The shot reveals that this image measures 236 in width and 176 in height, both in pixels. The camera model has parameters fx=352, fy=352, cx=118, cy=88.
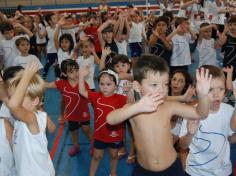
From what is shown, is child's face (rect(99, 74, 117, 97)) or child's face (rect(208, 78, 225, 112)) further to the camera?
child's face (rect(99, 74, 117, 97))

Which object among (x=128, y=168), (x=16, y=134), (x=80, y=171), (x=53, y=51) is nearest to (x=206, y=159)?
(x=16, y=134)

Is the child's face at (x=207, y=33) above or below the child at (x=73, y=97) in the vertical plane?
above

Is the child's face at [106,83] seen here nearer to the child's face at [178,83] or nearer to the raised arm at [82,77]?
the raised arm at [82,77]

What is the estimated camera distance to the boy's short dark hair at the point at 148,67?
2264 mm

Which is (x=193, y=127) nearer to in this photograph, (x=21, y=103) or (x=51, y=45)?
(x=21, y=103)

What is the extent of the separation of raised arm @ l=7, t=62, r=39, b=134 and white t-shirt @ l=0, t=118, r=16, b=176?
0.33 m

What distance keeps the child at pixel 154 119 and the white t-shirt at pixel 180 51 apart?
375 centimetres

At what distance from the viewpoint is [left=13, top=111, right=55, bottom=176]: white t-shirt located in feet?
7.95

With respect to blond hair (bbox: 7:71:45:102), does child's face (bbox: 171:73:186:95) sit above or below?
below

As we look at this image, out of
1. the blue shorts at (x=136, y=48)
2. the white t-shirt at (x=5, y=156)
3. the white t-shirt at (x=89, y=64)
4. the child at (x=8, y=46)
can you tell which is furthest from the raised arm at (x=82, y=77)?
the blue shorts at (x=136, y=48)

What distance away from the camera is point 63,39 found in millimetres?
5941

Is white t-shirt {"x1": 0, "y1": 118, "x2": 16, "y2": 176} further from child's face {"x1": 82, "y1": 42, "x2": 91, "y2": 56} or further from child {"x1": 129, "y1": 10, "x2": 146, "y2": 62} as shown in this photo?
child {"x1": 129, "y1": 10, "x2": 146, "y2": 62}

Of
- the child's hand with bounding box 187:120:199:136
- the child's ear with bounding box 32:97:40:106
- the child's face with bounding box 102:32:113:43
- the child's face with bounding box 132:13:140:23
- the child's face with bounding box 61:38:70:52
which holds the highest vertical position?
the child's face with bounding box 132:13:140:23

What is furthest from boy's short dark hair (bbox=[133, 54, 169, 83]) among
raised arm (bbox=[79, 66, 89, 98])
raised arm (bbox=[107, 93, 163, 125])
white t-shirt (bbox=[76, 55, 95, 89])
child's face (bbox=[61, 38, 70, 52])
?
child's face (bbox=[61, 38, 70, 52])
